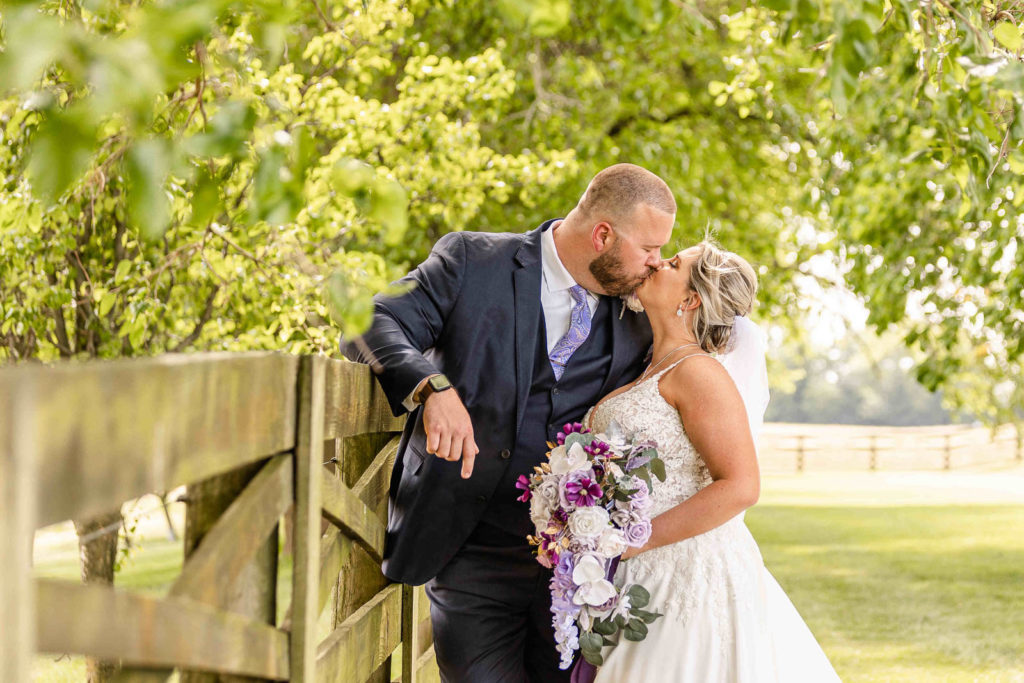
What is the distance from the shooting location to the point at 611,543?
291 cm

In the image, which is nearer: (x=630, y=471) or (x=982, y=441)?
(x=630, y=471)

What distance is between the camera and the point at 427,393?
292cm

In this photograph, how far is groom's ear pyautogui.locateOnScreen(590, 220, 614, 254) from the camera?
3735 mm

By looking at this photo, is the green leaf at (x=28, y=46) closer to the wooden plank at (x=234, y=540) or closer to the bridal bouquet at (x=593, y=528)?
the wooden plank at (x=234, y=540)

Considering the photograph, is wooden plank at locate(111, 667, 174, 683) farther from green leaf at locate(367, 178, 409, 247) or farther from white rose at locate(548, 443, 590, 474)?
white rose at locate(548, 443, 590, 474)

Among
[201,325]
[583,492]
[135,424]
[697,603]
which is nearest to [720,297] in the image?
[583,492]

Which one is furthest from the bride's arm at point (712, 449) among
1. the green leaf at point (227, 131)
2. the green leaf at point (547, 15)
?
the green leaf at point (227, 131)

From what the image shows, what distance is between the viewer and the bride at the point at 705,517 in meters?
3.08

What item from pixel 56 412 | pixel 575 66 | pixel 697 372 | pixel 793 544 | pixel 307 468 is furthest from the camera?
pixel 793 544

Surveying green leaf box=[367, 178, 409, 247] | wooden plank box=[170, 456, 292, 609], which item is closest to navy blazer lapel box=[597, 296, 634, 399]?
wooden plank box=[170, 456, 292, 609]

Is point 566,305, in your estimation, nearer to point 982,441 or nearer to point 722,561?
point 722,561

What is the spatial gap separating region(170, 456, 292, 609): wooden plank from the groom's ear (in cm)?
204

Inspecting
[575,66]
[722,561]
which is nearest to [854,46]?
[722,561]

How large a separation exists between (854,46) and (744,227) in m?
12.2
